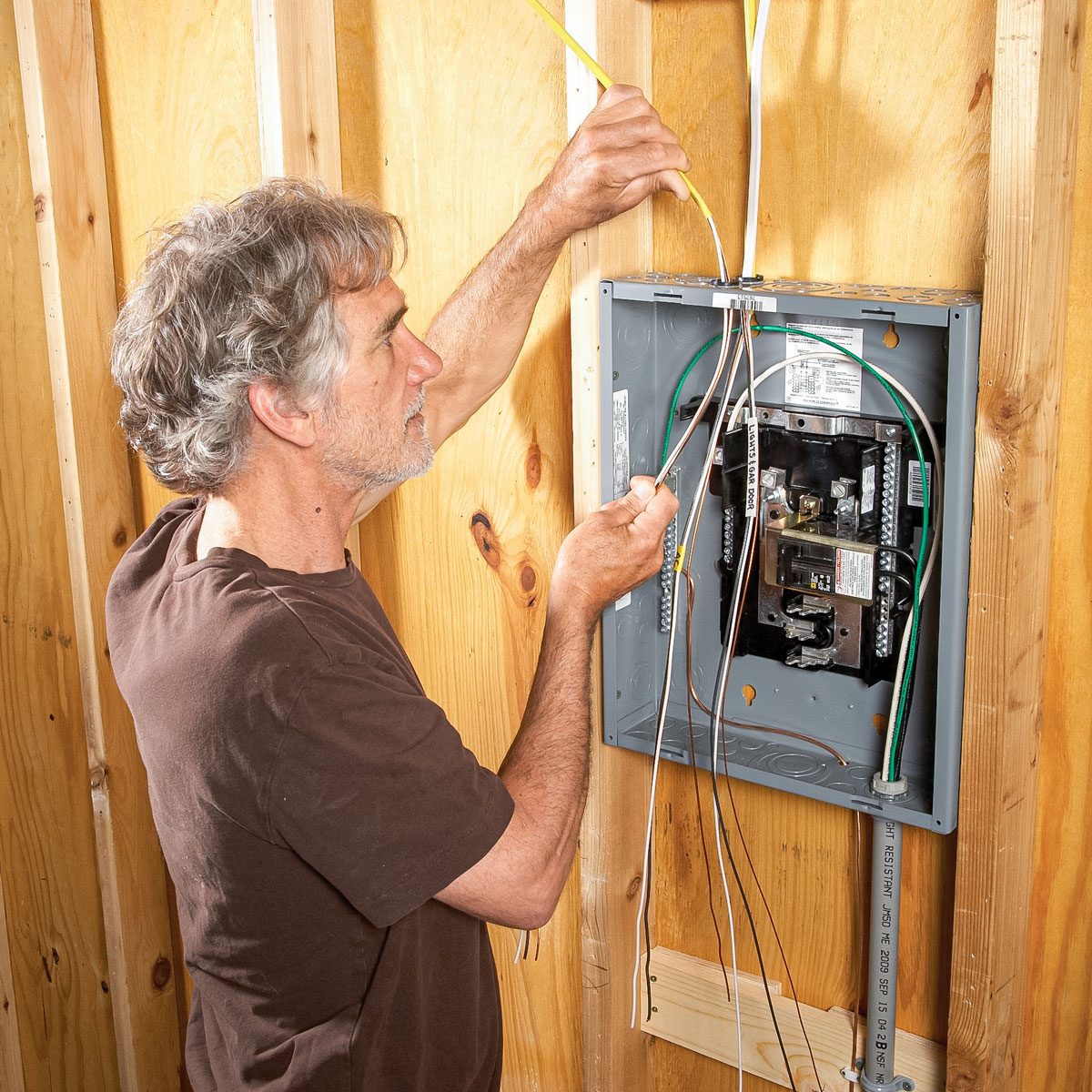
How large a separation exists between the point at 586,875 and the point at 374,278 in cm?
80

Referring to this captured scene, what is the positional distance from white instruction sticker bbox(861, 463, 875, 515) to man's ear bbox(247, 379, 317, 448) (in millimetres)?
594

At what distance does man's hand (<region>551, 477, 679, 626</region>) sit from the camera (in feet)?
4.93

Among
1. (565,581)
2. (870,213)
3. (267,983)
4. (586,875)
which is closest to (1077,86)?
(870,213)

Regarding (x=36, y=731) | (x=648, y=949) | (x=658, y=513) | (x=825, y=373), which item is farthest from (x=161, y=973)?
(x=825, y=373)

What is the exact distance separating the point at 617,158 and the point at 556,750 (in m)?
0.64

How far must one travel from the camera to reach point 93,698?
222cm

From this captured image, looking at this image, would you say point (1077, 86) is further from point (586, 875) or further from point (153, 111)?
point (153, 111)

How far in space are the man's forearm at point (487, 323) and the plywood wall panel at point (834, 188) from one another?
0.53ft

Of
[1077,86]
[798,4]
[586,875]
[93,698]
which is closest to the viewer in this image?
[1077,86]

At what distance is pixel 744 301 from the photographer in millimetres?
1405

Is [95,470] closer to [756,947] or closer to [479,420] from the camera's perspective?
[479,420]

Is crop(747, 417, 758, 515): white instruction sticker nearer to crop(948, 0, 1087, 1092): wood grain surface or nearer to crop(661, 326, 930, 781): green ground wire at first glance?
crop(661, 326, 930, 781): green ground wire

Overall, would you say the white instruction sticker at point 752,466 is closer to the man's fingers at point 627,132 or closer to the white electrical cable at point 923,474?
the white electrical cable at point 923,474

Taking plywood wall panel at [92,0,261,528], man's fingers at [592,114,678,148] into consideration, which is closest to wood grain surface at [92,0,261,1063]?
plywood wall panel at [92,0,261,528]
